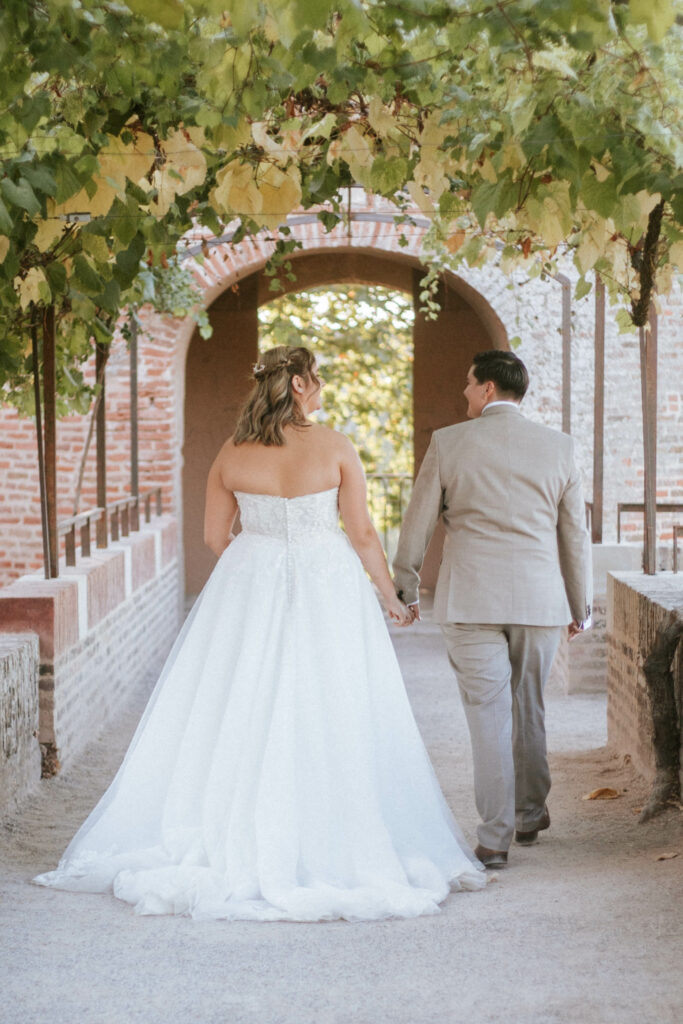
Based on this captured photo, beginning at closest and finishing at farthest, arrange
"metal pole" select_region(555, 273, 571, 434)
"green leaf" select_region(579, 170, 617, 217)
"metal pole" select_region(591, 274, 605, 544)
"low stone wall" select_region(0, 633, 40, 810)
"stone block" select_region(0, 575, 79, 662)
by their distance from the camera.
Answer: "green leaf" select_region(579, 170, 617, 217)
"low stone wall" select_region(0, 633, 40, 810)
"stone block" select_region(0, 575, 79, 662)
"metal pole" select_region(591, 274, 605, 544)
"metal pole" select_region(555, 273, 571, 434)

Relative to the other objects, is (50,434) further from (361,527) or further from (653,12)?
(653,12)

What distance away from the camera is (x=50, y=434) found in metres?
5.33

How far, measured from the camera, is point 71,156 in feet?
10.1

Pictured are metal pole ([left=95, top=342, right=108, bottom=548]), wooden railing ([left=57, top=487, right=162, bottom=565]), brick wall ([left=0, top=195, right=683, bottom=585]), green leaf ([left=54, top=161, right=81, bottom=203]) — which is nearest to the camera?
green leaf ([left=54, top=161, right=81, bottom=203])

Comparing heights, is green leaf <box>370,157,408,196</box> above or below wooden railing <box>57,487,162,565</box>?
above

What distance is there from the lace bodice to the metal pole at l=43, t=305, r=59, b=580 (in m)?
1.67

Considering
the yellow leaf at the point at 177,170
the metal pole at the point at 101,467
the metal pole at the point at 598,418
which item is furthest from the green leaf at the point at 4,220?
the metal pole at the point at 598,418

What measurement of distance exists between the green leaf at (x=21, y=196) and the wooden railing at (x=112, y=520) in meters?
2.87

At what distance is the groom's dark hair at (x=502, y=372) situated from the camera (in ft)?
12.9

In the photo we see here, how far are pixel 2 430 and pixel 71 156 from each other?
710 centimetres

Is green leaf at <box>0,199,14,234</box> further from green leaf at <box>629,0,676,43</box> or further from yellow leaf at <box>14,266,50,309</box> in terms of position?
green leaf at <box>629,0,676,43</box>

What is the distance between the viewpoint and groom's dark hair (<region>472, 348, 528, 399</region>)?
3936mm

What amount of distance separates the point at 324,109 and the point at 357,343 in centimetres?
1019

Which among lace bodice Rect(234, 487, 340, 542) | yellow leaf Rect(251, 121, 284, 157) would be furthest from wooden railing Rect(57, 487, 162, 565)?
yellow leaf Rect(251, 121, 284, 157)
